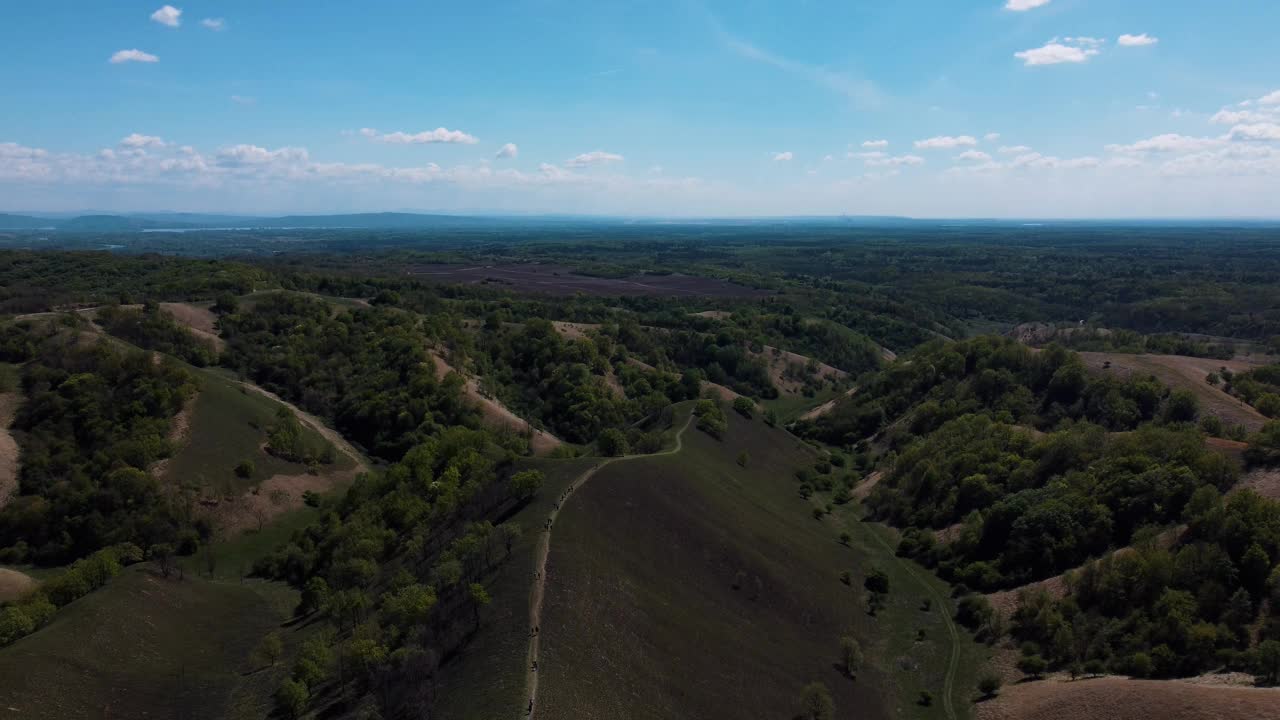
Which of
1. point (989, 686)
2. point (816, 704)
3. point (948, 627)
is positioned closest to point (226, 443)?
point (816, 704)

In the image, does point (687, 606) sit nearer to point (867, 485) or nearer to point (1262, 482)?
point (1262, 482)

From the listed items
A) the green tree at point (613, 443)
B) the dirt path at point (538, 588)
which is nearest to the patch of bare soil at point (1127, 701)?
the dirt path at point (538, 588)

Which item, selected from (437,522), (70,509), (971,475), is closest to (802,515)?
(971,475)

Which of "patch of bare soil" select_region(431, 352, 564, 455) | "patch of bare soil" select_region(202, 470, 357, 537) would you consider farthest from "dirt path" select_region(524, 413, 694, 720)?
"patch of bare soil" select_region(202, 470, 357, 537)

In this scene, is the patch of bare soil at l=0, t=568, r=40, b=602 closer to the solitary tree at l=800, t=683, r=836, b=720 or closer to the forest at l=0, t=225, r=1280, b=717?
the forest at l=0, t=225, r=1280, b=717

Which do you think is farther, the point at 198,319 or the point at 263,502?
the point at 198,319

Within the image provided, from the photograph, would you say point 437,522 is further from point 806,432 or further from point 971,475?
point 806,432
